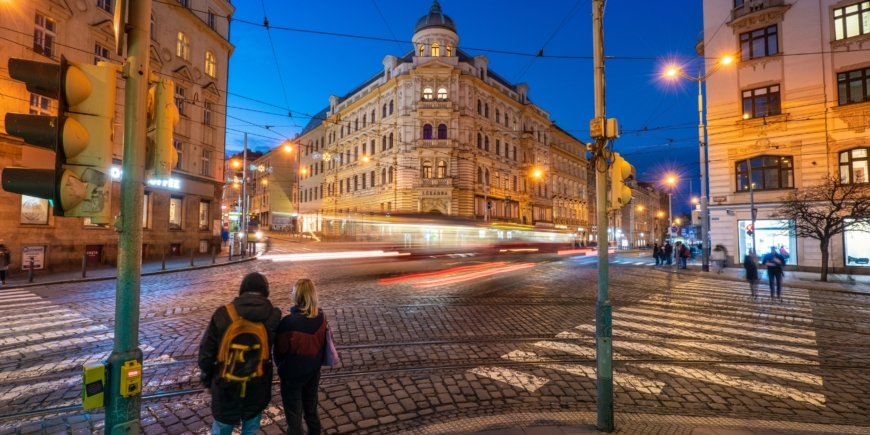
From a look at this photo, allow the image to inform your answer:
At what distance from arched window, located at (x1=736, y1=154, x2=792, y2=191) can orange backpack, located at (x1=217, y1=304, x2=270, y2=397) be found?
28.9m

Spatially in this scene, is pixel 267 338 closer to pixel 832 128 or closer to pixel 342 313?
pixel 342 313

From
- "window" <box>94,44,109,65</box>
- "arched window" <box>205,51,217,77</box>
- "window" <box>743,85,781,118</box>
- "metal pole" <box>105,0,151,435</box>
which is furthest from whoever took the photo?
"arched window" <box>205,51,217,77</box>

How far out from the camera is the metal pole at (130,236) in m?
2.58

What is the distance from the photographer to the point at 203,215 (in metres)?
30.7

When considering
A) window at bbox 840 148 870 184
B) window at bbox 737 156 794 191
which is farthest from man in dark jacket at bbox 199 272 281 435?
window at bbox 840 148 870 184

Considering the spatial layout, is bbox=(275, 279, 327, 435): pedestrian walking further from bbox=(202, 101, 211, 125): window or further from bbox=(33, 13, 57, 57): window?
bbox=(202, 101, 211, 125): window

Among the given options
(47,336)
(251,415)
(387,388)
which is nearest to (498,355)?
(387,388)

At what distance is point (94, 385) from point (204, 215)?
32.2 metres

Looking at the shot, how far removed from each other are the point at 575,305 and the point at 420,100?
1390 inches

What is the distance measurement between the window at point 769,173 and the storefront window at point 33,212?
38046 mm

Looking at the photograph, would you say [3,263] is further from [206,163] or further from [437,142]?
[437,142]

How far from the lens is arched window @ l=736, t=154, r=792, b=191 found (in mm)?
24344

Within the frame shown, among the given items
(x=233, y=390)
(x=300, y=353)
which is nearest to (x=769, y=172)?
(x=300, y=353)

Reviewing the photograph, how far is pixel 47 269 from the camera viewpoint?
19.4m
